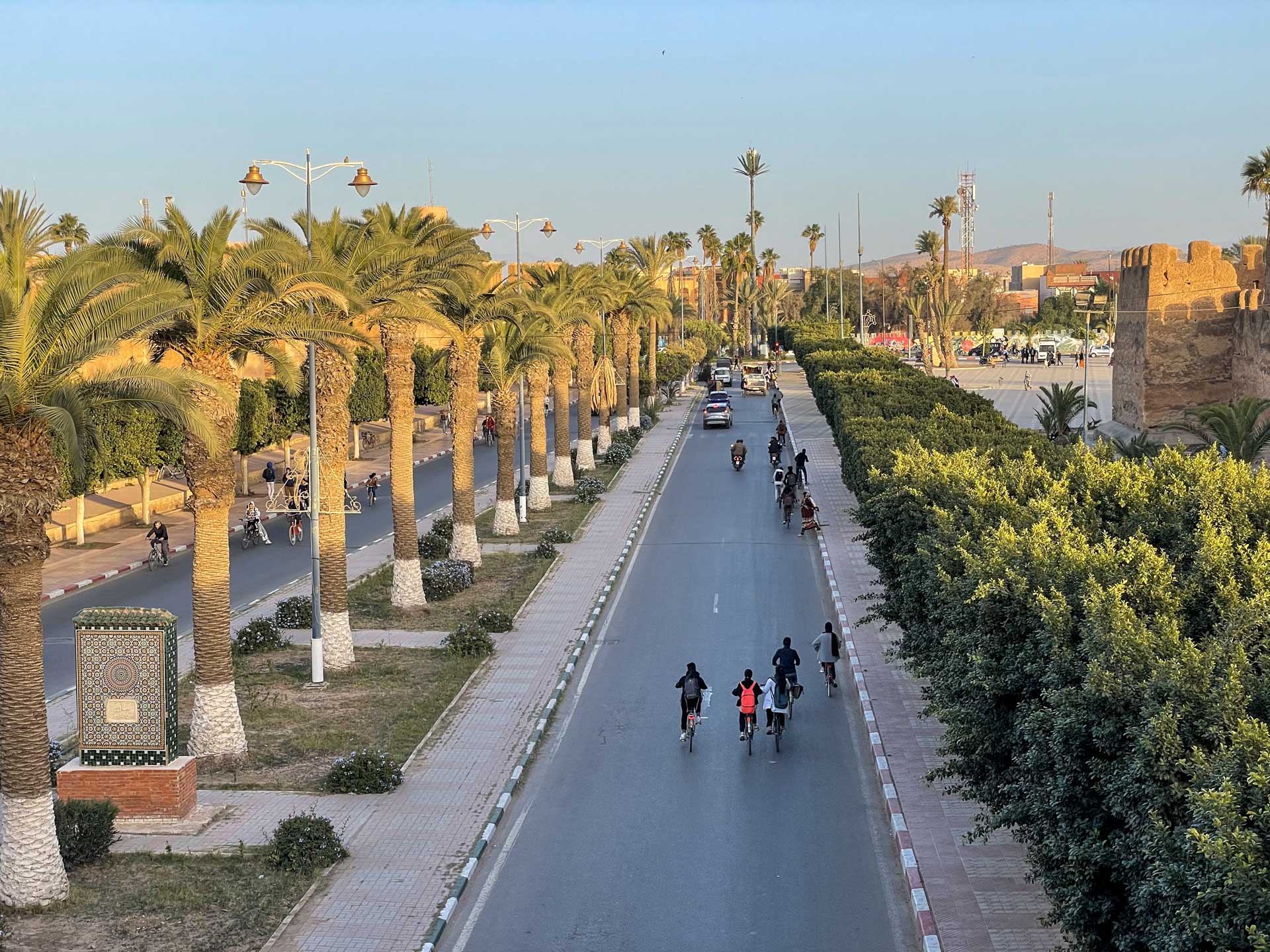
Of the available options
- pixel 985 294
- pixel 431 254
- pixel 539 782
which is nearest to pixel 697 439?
pixel 431 254

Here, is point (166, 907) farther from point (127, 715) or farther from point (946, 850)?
point (946, 850)

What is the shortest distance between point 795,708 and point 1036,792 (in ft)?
32.2

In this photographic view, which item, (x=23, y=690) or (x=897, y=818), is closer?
(x=23, y=690)

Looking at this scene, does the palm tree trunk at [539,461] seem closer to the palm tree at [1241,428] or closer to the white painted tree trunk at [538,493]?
the white painted tree trunk at [538,493]

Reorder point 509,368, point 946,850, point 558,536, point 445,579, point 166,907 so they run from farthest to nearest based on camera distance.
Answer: point 509,368
point 558,536
point 445,579
point 946,850
point 166,907

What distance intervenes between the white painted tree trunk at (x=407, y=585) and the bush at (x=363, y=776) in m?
10.1

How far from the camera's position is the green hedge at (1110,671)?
771 cm

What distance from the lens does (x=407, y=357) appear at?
2539 centimetres

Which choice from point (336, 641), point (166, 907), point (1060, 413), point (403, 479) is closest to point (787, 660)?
point (336, 641)

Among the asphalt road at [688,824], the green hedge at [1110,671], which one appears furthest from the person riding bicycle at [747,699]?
the green hedge at [1110,671]

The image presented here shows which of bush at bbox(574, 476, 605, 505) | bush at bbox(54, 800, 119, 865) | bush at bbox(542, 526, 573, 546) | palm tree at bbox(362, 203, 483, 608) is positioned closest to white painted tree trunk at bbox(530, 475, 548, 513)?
bush at bbox(574, 476, 605, 505)

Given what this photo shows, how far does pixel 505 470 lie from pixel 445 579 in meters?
8.00

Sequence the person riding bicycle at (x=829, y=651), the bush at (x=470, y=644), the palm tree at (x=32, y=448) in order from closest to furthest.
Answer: the palm tree at (x=32, y=448) < the person riding bicycle at (x=829, y=651) < the bush at (x=470, y=644)

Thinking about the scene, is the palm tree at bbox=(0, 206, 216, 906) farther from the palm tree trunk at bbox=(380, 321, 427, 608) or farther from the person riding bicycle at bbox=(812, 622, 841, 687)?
the palm tree trunk at bbox=(380, 321, 427, 608)
